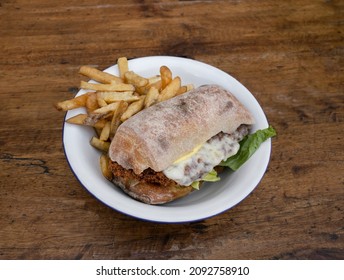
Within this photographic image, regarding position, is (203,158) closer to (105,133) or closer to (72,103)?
(105,133)

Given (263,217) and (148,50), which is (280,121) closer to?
(263,217)

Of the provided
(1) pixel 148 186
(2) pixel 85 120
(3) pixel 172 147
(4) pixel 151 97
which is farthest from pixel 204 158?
(2) pixel 85 120

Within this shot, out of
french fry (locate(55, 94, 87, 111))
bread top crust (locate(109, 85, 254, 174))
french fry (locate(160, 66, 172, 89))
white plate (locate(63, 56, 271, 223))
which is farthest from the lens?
french fry (locate(160, 66, 172, 89))

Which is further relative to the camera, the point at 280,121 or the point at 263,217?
the point at 280,121

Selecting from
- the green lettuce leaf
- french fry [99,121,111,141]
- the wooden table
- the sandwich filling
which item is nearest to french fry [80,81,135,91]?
french fry [99,121,111,141]

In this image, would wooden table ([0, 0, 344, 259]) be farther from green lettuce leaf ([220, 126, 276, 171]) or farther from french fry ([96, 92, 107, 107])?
french fry ([96, 92, 107, 107])
